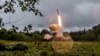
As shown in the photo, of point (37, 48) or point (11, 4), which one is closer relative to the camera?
point (11, 4)

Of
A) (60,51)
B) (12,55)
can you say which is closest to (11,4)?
(12,55)

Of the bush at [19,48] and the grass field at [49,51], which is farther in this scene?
the bush at [19,48]

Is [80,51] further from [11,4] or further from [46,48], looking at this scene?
[11,4]

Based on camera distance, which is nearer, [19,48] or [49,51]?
[49,51]

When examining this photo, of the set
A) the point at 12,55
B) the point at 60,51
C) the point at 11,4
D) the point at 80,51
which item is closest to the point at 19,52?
the point at 12,55

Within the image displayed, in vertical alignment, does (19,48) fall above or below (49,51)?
above

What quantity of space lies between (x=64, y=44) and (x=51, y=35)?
2.32 meters

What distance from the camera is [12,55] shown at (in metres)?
29.5

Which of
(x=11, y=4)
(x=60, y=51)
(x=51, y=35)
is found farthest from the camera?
(x=51, y=35)

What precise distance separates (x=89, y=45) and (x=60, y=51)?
4.63 m

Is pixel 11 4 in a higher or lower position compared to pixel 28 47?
higher

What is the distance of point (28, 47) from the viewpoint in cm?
3366

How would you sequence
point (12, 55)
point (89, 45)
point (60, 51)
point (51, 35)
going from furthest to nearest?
point (51, 35), point (89, 45), point (60, 51), point (12, 55)

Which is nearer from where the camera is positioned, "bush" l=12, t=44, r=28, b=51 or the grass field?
the grass field
